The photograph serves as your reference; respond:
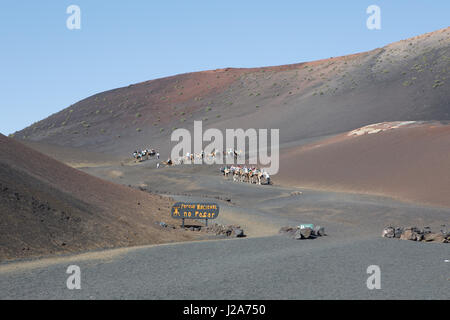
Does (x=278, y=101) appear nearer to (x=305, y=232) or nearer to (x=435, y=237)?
(x=305, y=232)

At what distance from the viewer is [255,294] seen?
1085 cm

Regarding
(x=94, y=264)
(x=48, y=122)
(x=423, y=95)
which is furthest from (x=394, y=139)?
(x=48, y=122)

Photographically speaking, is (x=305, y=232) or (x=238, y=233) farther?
(x=238, y=233)

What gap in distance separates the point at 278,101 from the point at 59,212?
81.8 m

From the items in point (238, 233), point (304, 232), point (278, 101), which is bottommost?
point (304, 232)

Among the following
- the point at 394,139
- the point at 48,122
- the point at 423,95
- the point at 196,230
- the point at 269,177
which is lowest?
the point at 196,230

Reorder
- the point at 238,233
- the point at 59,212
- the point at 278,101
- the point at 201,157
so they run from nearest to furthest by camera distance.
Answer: the point at 59,212
the point at 238,233
the point at 201,157
the point at 278,101

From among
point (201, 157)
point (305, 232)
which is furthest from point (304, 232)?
point (201, 157)

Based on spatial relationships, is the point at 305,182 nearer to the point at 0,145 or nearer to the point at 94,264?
the point at 0,145

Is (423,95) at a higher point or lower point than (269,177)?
higher

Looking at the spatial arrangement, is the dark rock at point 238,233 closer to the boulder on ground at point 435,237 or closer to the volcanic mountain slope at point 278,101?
the boulder on ground at point 435,237

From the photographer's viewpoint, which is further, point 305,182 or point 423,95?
point 423,95

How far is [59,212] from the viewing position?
1777 cm

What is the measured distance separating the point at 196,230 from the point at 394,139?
29985 millimetres
